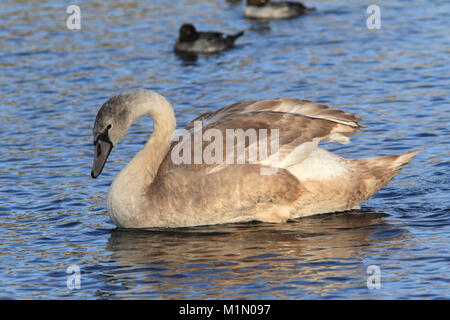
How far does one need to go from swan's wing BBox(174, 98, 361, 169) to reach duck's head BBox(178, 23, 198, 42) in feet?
34.7

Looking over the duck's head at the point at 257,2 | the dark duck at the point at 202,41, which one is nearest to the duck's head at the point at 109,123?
the dark duck at the point at 202,41

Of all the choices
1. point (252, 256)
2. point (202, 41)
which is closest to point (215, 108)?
point (202, 41)

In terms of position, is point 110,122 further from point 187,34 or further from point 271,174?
point 187,34

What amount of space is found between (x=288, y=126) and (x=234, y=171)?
846mm

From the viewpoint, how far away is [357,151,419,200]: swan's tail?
11617 mm

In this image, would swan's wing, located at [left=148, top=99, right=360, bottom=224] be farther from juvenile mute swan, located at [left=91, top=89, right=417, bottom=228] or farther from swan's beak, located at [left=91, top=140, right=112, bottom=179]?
swan's beak, located at [left=91, top=140, right=112, bottom=179]

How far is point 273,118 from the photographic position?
1134 cm

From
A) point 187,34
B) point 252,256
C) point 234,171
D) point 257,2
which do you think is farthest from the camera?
point 257,2

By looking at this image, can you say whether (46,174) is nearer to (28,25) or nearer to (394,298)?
(394,298)

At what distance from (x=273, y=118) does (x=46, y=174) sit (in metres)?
3.93

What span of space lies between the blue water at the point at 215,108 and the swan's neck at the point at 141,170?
294 mm

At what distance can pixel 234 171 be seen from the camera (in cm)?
1116

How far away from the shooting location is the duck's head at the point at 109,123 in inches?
446

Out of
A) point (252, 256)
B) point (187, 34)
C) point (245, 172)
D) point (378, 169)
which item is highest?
point (187, 34)
